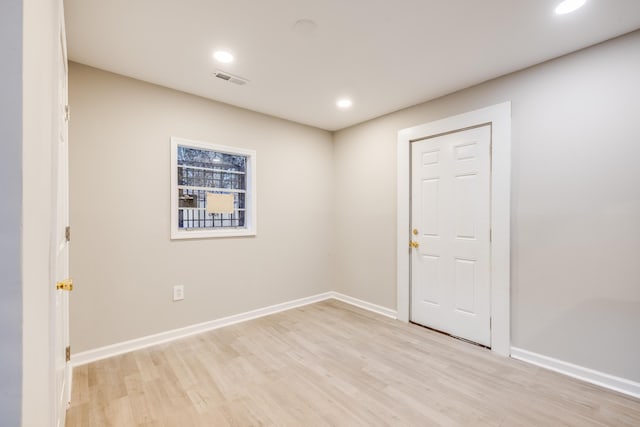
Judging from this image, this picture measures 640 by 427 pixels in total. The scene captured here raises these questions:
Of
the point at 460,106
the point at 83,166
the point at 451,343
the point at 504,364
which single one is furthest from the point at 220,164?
the point at 504,364

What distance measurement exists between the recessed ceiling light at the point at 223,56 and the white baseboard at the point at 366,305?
10.4 feet

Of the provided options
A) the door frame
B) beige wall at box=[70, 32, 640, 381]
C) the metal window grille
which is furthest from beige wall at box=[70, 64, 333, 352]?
the door frame

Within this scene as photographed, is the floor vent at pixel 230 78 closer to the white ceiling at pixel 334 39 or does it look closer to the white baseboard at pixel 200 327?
the white ceiling at pixel 334 39

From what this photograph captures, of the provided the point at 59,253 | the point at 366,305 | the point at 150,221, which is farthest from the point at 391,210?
the point at 59,253

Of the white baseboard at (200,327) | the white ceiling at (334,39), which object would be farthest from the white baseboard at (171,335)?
the white ceiling at (334,39)

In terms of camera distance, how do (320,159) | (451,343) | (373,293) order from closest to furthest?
1. (451,343)
2. (373,293)
3. (320,159)

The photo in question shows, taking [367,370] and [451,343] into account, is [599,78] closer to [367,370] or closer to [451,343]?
[451,343]

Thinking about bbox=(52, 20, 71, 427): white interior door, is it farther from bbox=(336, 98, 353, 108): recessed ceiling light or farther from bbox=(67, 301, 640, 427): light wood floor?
bbox=(336, 98, 353, 108): recessed ceiling light

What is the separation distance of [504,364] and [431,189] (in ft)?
5.70

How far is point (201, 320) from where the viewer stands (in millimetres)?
3043

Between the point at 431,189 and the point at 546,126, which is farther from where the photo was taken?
the point at 431,189

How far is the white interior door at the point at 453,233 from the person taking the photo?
8.97 ft

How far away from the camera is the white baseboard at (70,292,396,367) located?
2425 millimetres

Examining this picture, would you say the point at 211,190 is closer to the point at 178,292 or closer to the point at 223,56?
the point at 178,292
